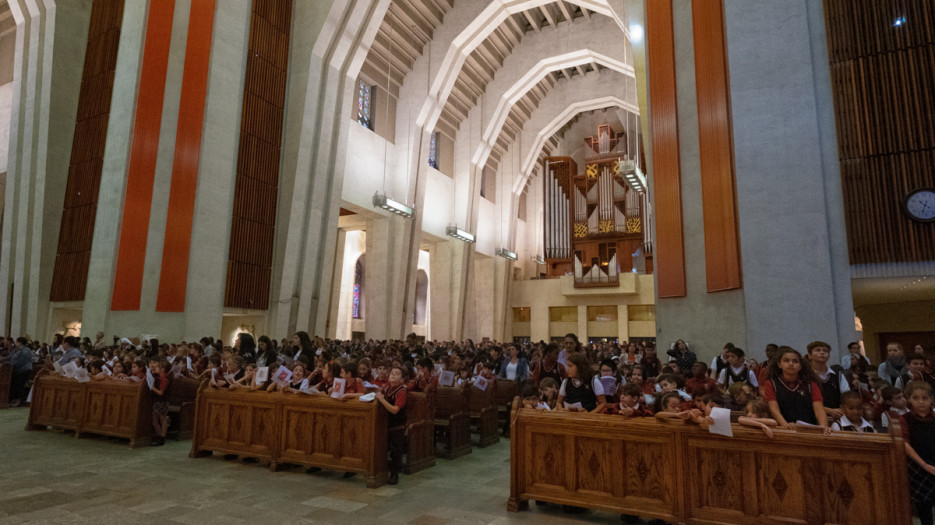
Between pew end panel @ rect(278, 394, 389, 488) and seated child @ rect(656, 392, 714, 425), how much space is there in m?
2.66

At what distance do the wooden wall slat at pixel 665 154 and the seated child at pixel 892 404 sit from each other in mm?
5871

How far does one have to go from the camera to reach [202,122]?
13.5 metres

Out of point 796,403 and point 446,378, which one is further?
point 446,378

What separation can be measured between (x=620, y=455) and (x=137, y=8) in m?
15.9

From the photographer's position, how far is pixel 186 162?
13.2 m

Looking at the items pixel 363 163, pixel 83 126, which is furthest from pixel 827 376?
pixel 83 126

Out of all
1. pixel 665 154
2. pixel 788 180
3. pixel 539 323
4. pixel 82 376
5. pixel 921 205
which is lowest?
pixel 82 376

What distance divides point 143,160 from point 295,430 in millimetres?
10279

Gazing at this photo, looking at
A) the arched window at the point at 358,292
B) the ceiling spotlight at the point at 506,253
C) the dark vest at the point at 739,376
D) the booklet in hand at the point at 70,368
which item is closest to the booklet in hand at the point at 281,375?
the booklet in hand at the point at 70,368

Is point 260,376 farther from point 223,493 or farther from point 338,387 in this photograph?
point 223,493

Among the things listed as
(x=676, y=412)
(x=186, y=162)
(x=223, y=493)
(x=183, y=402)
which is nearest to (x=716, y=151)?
(x=676, y=412)

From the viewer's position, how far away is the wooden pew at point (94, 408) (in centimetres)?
683

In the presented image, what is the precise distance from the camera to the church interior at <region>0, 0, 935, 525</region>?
4250mm

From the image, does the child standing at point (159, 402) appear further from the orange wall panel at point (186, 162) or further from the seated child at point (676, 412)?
the orange wall panel at point (186, 162)
